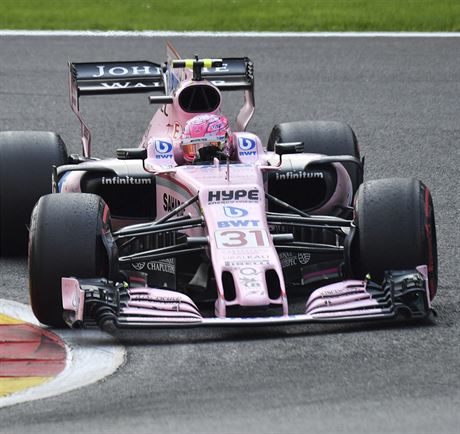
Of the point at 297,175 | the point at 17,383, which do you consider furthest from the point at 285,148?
the point at 17,383

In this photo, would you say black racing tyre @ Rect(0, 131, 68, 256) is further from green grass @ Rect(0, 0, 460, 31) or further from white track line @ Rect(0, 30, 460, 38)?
green grass @ Rect(0, 0, 460, 31)

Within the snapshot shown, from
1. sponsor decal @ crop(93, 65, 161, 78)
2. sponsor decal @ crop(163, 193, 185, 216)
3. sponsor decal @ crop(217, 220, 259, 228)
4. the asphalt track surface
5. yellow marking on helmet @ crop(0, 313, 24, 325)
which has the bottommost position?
the asphalt track surface

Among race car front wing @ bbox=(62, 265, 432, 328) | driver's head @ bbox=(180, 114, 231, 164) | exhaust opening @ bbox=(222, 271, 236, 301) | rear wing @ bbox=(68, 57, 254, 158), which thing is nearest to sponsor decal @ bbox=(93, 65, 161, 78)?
rear wing @ bbox=(68, 57, 254, 158)

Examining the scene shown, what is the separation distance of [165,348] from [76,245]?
30.9 inches

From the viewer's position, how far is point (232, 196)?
30.6 feet

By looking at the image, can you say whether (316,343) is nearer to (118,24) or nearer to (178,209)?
(178,209)

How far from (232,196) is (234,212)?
0.45ft

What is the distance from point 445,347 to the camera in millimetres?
8367

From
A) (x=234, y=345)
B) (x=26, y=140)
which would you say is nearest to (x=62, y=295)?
(x=234, y=345)

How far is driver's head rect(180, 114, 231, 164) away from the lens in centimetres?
1015

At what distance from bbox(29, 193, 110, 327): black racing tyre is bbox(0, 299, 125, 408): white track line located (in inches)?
8.2

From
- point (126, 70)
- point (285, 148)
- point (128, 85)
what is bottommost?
point (285, 148)

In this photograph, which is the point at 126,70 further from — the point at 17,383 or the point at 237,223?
the point at 17,383

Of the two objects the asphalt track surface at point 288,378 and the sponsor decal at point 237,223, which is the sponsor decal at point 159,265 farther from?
the asphalt track surface at point 288,378
